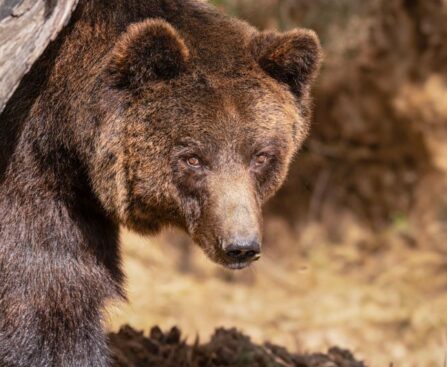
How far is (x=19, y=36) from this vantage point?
420 centimetres

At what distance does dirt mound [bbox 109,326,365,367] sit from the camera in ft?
21.0

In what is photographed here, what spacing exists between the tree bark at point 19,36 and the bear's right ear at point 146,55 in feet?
1.87

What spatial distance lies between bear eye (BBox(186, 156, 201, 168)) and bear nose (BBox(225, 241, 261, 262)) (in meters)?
0.51

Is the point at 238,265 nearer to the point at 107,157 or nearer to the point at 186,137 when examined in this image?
the point at 186,137

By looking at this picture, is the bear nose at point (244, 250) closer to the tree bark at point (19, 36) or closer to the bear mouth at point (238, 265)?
the bear mouth at point (238, 265)

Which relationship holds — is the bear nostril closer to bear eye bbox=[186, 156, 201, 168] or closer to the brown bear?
the brown bear

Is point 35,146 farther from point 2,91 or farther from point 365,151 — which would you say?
point 365,151

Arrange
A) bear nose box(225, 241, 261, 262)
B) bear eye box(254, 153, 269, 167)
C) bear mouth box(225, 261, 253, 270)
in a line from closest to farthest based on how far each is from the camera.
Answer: bear nose box(225, 241, 261, 262)
bear mouth box(225, 261, 253, 270)
bear eye box(254, 153, 269, 167)

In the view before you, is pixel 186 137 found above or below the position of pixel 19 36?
below

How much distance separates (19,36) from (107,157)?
3.17ft

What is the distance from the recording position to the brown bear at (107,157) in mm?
4820

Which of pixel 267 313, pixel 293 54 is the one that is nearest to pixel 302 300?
pixel 267 313

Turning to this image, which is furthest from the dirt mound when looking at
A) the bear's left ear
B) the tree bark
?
the tree bark

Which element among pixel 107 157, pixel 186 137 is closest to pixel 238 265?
pixel 186 137
